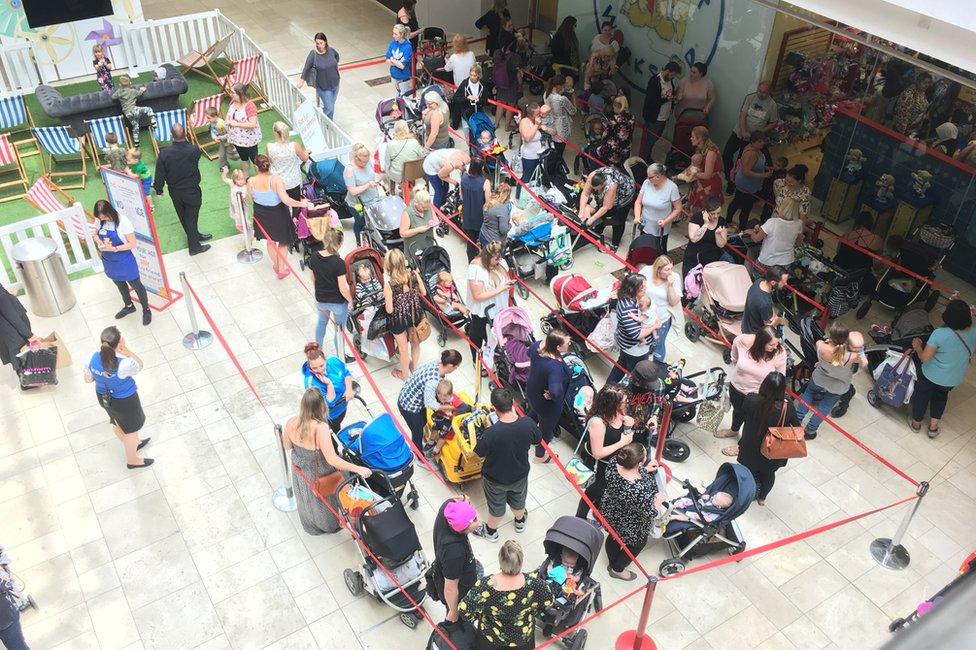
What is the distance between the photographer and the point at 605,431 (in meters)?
6.80

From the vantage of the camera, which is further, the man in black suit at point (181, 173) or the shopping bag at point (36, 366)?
the man in black suit at point (181, 173)

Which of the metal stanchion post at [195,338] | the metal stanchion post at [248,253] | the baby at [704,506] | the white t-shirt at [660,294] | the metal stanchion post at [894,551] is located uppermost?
the white t-shirt at [660,294]

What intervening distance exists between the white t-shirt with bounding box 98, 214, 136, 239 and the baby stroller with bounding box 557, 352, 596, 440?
4659 millimetres

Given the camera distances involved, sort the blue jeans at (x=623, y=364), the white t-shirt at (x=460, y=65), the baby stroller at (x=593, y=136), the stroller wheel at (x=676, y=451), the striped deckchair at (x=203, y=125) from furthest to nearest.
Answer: the white t-shirt at (x=460, y=65), the striped deckchair at (x=203, y=125), the baby stroller at (x=593, y=136), the blue jeans at (x=623, y=364), the stroller wheel at (x=676, y=451)

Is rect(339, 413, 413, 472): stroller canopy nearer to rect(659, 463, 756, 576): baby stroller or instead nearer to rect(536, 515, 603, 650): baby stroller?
rect(536, 515, 603, 650): baby stroller

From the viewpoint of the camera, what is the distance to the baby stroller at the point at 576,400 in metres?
7.83

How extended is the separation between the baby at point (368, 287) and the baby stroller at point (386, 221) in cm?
100

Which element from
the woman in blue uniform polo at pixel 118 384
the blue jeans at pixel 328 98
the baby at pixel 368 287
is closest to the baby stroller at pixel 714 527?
the baby at pixel 368 287

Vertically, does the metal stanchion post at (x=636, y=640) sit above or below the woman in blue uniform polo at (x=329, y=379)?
below

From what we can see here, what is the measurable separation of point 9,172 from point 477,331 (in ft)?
27.1

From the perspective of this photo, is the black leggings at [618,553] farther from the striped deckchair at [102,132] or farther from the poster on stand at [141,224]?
the striped deckchair at [102,132]

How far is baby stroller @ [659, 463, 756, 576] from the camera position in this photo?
658cm

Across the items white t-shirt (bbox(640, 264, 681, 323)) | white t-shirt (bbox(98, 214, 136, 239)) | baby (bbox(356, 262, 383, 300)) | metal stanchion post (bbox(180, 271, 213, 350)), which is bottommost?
metal stanchion post (bbox(180, 271, 213, 350))

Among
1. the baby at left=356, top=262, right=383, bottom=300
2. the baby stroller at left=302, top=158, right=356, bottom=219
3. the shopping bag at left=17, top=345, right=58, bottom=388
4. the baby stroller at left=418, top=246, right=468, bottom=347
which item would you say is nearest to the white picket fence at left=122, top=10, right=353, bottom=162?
the baby stroller at left=302, top=158, right=356, bottom=219
